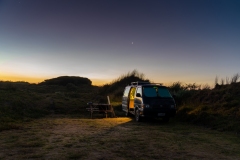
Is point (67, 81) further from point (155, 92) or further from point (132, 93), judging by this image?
point (155, 92)

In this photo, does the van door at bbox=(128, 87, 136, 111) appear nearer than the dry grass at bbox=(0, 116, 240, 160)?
No

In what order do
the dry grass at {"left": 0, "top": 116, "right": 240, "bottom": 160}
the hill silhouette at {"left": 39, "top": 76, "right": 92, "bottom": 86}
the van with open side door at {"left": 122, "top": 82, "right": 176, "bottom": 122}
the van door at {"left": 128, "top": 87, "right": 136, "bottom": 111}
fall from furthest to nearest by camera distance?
the hill silhouette at {"left": 39, "top": 76, "right": 92, "bottom": 86} < the van door at {"left": 128, "top": 87, "right": 136, "bottom": 111} < the van with open side door at {"left": 122, "top": 82, "right": 176, "bottom": 122} < the dry grass at {"left": 0, "top": 116, "right": 240, "bottom": 160}

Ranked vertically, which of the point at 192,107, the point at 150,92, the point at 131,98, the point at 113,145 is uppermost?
the point at 150,92

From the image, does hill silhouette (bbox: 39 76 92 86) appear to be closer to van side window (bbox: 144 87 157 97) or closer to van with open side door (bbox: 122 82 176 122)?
van with open side door (bbox: 122 82 176 122)

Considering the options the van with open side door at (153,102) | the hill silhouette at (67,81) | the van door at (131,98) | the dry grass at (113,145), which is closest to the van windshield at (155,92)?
the van with open side door at (153,102)

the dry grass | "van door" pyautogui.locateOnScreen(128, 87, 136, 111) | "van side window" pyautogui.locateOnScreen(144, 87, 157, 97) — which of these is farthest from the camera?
"van door" pyautogui.locateOnScreen(128, 87, 136, 111)

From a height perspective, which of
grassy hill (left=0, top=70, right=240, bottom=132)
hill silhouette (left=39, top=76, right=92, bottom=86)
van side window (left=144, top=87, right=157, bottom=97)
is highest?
hill silhouette (left=39, top=76, right=92, bottom=86)

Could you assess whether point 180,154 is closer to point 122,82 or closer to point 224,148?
point 224,148

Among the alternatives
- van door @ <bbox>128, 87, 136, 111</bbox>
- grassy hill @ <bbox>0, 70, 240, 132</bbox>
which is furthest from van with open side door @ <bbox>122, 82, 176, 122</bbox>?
grassy hill @ <bbox>0, 70, 240, 132</bbox>

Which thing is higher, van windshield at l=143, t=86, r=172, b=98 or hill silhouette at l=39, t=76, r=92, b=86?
hill silhouette at l=39, t=76, r=92, b=86

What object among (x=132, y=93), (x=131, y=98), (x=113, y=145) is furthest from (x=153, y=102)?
(x=113, y=145)

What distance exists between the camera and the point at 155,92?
15453 millimetres

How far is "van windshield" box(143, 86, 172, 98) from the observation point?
15258 mm

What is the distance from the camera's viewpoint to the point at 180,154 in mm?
7375
